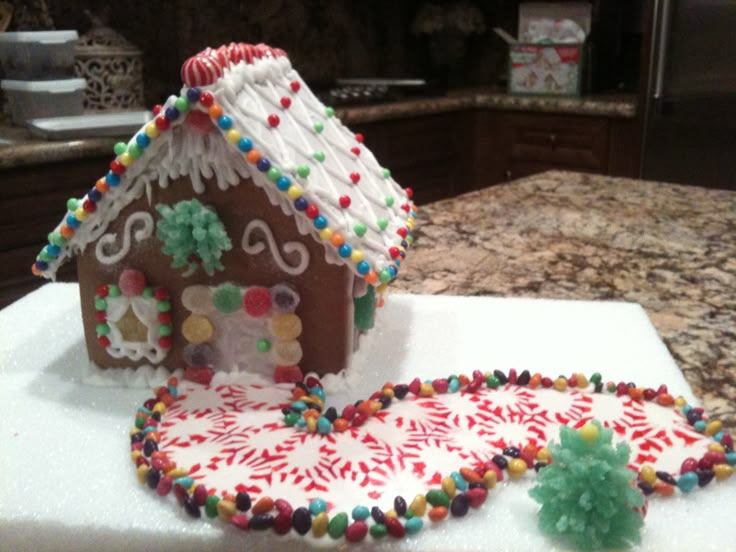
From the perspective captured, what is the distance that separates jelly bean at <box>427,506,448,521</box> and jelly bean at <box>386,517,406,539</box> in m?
0.03

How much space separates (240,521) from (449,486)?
18cm

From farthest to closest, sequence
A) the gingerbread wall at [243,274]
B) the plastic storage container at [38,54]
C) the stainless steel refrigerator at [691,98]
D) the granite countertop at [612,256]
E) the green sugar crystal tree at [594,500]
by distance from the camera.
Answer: the stainless steel refrigerator at [691,98], the plastic storage container at [38,54], the granite countertop at [612,256], the gingerbread wall at [243,274], the green sugar crystal tree at [594,500]

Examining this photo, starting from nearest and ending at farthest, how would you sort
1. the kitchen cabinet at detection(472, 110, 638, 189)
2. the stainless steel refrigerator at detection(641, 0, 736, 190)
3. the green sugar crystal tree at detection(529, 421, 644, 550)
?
the green sugar crystal tree at detection(529, 421, 644, 550) < the stainless steel refrigerator at detection(641, 0, 736, 190) < the kitchen cabinet at detection(472, 110, 638, 189)

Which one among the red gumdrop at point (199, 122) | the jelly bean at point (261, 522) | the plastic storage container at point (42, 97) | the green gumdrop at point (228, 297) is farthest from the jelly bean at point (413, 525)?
the plastic storage container at point (42, 97)

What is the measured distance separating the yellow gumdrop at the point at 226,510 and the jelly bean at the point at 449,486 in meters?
0.18

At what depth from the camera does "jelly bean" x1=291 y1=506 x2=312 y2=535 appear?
628 millimetres

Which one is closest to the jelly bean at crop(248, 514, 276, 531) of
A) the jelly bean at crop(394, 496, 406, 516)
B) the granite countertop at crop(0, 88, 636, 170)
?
the jelly bean at crop(394, 496, 406, 516)

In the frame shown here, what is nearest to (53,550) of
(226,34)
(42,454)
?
(42,454)

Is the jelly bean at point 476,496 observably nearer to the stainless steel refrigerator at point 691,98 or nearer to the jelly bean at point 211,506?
the jelly bean at point 211,506

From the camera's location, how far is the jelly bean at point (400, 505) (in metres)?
0.64

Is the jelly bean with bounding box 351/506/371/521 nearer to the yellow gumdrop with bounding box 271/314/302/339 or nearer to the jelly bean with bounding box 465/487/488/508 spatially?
the jelly bean with bounding box 465/487/488/508

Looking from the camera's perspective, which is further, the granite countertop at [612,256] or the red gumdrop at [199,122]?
the granite countertop at [612,256]

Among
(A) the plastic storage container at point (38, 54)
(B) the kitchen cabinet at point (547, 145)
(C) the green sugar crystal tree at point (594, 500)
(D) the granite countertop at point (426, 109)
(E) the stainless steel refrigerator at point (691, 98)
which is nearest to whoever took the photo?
(C) the green sugar crystal tree at point (594, 500)

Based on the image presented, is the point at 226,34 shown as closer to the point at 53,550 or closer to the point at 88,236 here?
the point at 88,236
